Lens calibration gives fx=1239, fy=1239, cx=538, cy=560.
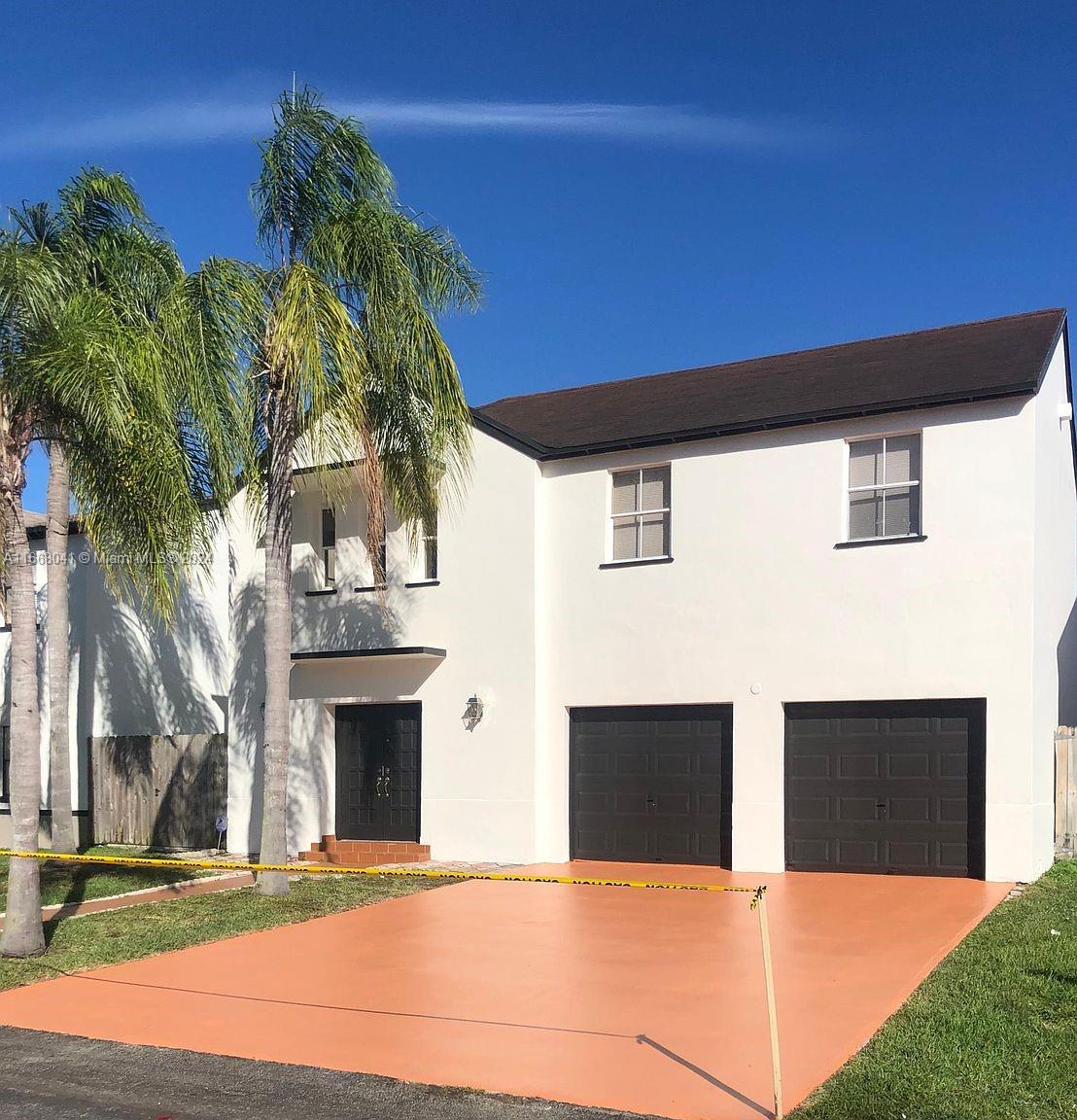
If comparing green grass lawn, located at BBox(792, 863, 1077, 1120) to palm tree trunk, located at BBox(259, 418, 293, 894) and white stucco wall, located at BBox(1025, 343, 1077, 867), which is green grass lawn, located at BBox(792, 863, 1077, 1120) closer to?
white stucco wall, located at BBox(1025, 343, 1077, 867)

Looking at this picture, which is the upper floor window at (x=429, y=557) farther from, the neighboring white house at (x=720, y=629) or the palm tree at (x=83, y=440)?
the palm tree at (x=83, y=440)

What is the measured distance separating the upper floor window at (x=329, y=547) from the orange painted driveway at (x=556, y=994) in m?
7.37

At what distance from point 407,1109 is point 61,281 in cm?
783

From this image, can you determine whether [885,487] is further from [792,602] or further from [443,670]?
[443,670]

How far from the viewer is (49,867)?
16984mm

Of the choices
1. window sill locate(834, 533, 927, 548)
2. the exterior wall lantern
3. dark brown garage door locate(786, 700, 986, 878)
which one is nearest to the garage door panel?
dark brown garage door locate(786, 700, 986, 878)

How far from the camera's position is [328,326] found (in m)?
13.4

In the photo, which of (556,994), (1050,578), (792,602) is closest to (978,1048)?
(556,994)

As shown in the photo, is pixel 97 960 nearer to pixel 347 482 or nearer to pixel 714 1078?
pixel 714 1078

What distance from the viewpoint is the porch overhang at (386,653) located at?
18.4m

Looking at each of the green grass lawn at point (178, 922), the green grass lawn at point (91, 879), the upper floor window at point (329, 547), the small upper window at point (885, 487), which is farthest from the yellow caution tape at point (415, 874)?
the upper floor window at point (329, 547)

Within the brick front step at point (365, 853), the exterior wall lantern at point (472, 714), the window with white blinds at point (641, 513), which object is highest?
the window with white blinds at point (641, 513)

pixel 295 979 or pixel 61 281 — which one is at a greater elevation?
pixel 61 281

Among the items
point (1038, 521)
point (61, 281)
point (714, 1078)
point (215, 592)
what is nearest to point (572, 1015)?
point (714, 1078)
